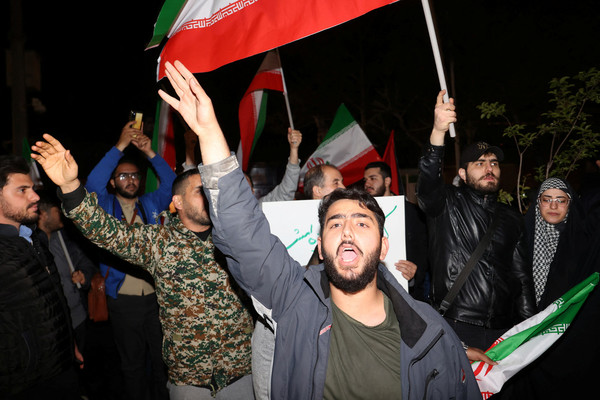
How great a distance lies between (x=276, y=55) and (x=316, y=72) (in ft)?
55.1

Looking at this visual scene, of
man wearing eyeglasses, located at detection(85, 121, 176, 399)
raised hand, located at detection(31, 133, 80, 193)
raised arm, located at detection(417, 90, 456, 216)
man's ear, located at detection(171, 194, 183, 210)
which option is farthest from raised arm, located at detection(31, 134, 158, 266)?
raised arm, located at detection(417, 90, 456, 216)

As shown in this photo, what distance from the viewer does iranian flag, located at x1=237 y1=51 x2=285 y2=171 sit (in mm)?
5348

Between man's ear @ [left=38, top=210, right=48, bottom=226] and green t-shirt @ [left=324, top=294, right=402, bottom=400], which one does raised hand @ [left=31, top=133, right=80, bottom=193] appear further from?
man's ear @ [left=38, top=210, right=48, bottom=226]

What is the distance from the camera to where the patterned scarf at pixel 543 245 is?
4227mm

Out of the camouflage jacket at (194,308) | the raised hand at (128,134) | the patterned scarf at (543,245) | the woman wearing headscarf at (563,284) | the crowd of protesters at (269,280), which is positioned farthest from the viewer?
the raised hand at (128,134)

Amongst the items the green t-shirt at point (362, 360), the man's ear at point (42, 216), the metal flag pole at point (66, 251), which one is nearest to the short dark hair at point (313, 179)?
the green t-shirt at point (362, 360)

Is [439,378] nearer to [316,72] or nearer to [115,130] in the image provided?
[316,72]

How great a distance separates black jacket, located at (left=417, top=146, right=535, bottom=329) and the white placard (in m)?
0.34

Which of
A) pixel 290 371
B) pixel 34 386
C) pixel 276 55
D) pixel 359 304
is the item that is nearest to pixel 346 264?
pixel 359 304

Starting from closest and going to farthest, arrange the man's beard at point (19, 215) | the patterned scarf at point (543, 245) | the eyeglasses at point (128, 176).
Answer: the man's beard at point (19, 215) < the patterned scarf at point (543, 245) < the eyeglasses at point (128, 176)

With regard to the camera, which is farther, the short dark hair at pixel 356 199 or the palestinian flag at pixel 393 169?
the palestinian flag at pixel 393 169

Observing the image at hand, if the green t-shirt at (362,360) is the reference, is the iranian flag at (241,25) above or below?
above

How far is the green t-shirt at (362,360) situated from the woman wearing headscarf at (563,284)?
2195 mm

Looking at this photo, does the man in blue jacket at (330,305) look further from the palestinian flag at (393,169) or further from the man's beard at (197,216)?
the palestinian flag at (393,169)
